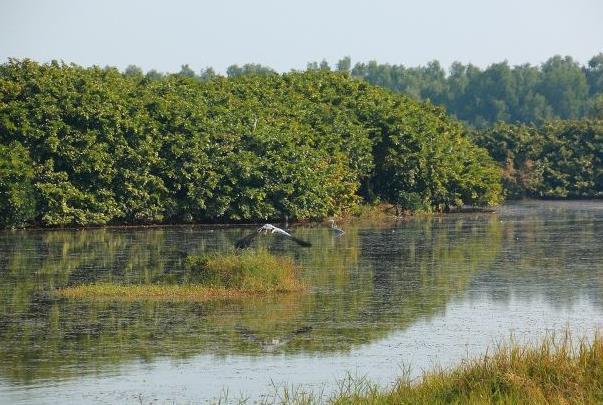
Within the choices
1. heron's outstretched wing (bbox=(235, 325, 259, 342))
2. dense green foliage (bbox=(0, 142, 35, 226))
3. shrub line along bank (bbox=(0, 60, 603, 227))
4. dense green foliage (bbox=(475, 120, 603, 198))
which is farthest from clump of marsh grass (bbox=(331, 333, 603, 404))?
dense green foliage (bbox=(475, 120, 603, 198))

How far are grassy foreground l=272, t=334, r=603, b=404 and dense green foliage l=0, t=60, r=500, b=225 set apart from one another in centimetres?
3397

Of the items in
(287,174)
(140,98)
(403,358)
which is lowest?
(403,358)

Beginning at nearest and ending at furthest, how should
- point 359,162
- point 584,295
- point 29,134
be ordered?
point 584,295, point 29,134, point 359,162

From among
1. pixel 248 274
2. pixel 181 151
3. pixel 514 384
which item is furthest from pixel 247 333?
pixel 181 151

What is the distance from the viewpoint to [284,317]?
24.4 metres

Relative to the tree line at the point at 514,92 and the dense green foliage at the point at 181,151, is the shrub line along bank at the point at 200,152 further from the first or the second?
the tree line at the point at 514,92

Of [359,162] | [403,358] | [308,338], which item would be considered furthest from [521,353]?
[359,162]

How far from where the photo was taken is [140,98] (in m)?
53.2

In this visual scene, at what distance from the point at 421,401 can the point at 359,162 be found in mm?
45541

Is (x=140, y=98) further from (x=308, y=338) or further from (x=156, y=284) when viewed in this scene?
(x=308, y=338)

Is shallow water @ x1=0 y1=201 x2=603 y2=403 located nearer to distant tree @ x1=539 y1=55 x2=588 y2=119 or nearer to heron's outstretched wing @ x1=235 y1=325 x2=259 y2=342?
heron's outstretched wing @ x1=235 y1=325 x2=259 y2=342

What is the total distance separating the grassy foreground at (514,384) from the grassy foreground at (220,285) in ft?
39.5

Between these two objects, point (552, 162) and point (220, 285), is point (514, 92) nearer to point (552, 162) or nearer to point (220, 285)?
point (552, 162)

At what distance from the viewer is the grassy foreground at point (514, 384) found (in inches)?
571
